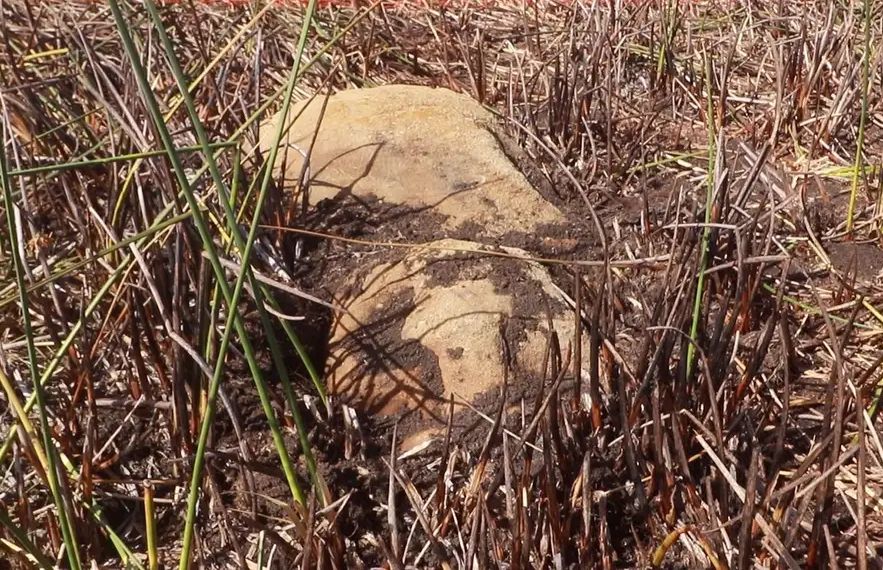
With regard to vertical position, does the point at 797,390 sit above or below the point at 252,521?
below

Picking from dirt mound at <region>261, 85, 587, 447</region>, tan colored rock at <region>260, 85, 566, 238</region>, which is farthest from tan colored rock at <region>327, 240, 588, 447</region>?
tan colored rock at <region>260, 85, 566, 238</region>

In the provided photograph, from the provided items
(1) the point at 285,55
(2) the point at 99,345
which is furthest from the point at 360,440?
(1) the point at 285,55

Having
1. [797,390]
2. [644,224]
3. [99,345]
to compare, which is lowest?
[797,390]

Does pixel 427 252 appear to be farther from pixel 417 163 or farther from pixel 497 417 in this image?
pixel 497 417

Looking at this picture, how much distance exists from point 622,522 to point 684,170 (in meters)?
1.17

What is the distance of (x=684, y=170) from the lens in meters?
2.18

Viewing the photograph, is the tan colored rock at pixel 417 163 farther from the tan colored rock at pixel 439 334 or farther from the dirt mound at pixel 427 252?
the tan colored rock at pixel 439 334

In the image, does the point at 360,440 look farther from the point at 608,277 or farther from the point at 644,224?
the point at 644,224

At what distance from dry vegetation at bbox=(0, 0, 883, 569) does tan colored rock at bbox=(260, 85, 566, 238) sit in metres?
0.14

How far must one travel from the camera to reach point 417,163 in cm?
191

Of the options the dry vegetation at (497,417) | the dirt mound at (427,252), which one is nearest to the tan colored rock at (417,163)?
the dirt mound at (427,252)

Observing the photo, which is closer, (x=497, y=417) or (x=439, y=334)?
(x=497, y=417)

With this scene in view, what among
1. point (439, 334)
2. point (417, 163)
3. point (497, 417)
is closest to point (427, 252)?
point (439, 334)

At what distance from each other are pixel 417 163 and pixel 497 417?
927mm
